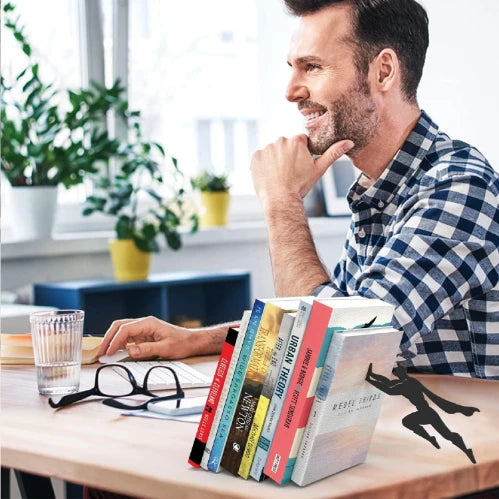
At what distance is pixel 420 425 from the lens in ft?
4.32

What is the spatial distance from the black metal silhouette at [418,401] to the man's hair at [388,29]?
110 centimetres

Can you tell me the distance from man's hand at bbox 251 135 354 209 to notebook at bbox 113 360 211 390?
1.63 ft

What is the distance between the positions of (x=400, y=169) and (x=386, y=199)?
0.23 ft

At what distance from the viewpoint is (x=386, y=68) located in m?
2.23

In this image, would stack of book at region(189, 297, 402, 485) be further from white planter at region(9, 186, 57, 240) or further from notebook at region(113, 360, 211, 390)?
white planter at region(9, 186, 57, 240)

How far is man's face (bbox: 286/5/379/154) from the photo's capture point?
2232 millimetres

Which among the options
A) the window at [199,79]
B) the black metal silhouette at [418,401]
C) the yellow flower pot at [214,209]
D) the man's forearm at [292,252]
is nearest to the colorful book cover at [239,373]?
the black metal silhouette at [418,401]

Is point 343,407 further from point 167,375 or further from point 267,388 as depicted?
point 167,375

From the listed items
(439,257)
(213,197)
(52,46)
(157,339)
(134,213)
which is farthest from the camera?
(213,197)

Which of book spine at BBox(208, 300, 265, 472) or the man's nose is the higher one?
the man's nose

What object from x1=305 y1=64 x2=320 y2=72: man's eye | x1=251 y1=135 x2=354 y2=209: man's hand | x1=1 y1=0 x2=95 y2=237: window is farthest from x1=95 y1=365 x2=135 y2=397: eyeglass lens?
x1=1 y1=0 x2=95 y2=237: window

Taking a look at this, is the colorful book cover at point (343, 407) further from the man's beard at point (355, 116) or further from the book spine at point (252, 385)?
the man's beard at point (355, 116)

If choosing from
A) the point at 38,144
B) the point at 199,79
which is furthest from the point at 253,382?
the point at 199,79

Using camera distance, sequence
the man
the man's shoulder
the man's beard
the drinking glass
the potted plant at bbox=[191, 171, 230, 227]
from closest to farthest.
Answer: the drinking glass < the man < the man's shoulder < the man's beard < the potted plant at bbox=[191, 171, 230, 227]
